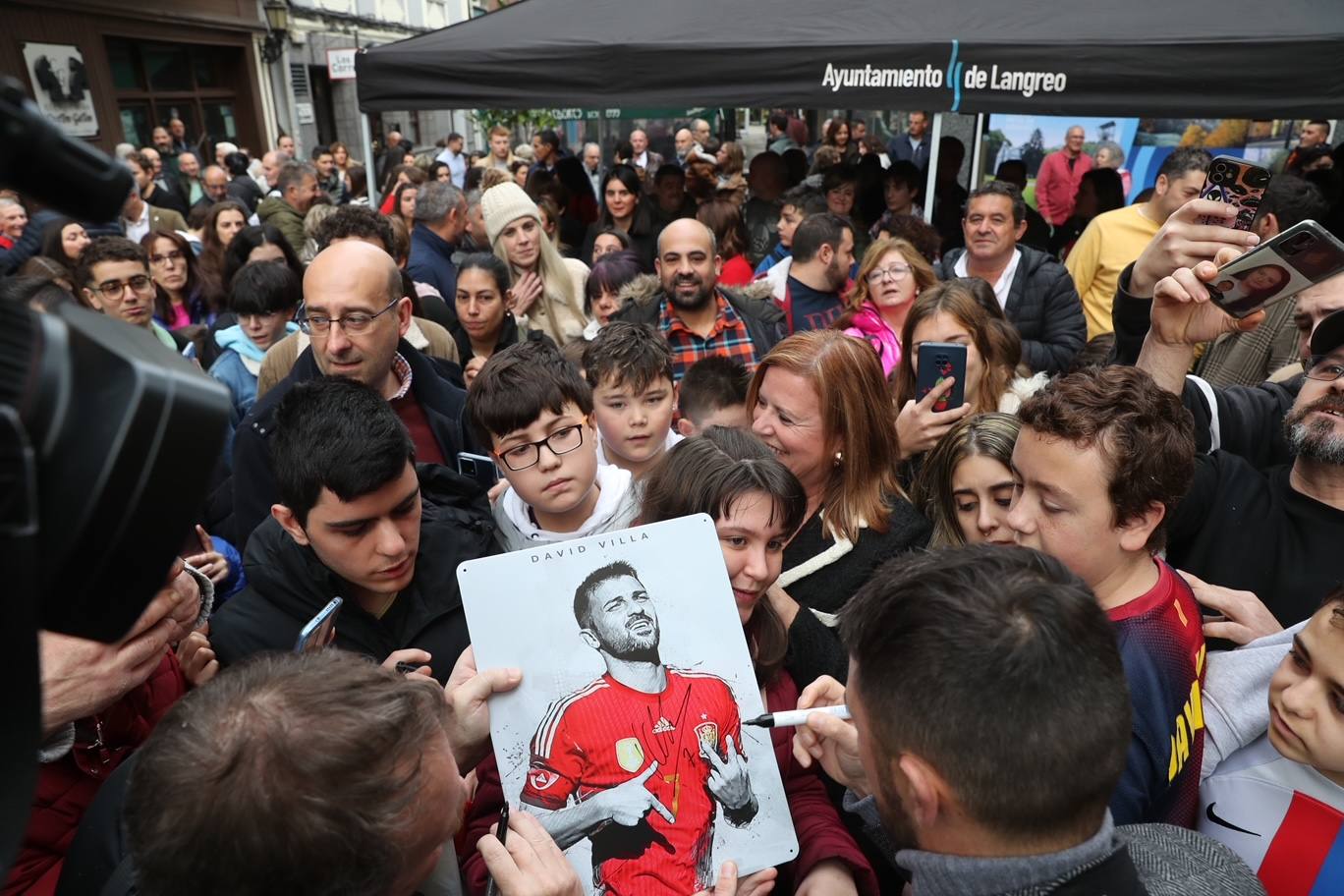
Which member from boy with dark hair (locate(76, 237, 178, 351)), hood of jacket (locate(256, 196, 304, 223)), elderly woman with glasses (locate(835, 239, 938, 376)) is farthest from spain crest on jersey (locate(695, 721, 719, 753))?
hood of jacket (locate(256, 196, 304, 223))

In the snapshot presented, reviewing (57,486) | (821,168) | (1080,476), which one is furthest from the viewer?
(821,168)

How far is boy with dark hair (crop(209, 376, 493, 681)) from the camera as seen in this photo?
1785mm

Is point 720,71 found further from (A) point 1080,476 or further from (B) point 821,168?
(B) point 821,168

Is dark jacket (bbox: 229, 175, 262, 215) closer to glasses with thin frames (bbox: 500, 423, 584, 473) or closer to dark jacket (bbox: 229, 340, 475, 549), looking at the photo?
dark jacket (bbox: 229, 340, 475, 549)

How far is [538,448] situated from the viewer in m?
2.19

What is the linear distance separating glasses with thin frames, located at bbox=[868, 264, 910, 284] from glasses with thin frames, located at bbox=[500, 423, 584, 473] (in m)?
2.21

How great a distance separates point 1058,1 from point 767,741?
4.37 m

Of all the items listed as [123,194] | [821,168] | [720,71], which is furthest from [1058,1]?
[123,194]

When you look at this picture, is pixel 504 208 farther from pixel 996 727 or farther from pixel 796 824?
pixel 996 727

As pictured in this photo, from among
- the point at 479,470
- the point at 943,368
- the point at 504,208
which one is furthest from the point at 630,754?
the point at 504,208

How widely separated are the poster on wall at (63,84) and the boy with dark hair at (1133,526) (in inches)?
533

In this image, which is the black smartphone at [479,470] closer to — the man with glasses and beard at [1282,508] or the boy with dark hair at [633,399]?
the boy with dark hair at [633,399]

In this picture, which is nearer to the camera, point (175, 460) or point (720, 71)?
point (175, 460)

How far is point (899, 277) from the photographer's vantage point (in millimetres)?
3857
